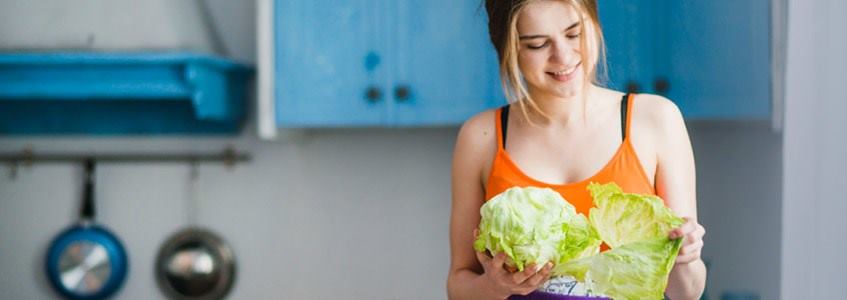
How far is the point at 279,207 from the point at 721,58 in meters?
1.33

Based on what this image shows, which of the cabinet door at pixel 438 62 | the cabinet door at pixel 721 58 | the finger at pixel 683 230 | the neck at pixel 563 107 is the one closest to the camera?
the finger at pixel 683 230

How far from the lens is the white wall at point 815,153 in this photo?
164 centimetres

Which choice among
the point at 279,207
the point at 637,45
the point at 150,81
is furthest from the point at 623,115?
the point at 279,207

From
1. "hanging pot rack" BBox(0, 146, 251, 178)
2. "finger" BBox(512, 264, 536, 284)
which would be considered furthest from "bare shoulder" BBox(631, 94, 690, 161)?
"hanging pot rack" BBox(0, 146, 251, 178)

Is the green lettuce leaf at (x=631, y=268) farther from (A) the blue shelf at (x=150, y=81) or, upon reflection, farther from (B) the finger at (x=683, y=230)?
(A) the blue shelf at (x=150, y=81)

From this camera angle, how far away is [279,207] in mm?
3104

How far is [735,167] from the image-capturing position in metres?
2.52

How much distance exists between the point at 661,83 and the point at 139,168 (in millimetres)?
1541

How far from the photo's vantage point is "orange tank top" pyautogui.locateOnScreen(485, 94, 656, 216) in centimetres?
140

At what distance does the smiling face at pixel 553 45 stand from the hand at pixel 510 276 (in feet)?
0.81

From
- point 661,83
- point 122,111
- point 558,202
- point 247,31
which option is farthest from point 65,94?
point 558,202

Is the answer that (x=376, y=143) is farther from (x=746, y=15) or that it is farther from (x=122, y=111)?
(x=746, y=15)

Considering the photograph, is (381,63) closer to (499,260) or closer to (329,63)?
(329,63)

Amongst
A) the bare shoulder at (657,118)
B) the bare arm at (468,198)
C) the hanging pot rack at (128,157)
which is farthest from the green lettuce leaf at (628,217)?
the hanging pot rack at (128,157)
